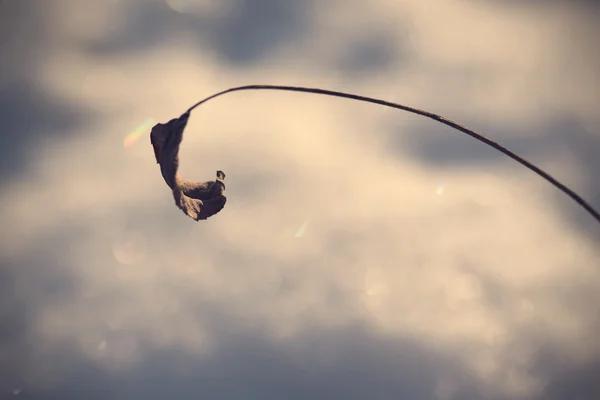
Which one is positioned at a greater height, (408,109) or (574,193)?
(408,109)

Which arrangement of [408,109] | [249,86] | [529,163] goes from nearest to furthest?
[529,163] < [408,109] < [249,86]

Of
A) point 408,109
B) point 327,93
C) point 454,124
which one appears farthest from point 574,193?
point 327,93

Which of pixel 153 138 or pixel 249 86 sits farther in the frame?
pixel 153 138

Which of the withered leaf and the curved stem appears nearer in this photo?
the curved stem

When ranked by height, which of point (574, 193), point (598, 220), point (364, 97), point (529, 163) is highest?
point (364, 97)

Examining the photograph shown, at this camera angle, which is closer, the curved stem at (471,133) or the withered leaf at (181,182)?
the curved stem at (471,133)

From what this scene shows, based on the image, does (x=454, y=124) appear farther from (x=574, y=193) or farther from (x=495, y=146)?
(x=574, y=193)

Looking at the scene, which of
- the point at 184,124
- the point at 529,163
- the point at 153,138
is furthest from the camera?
the point at 153,138

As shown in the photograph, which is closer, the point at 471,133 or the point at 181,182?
the point at 471,133
